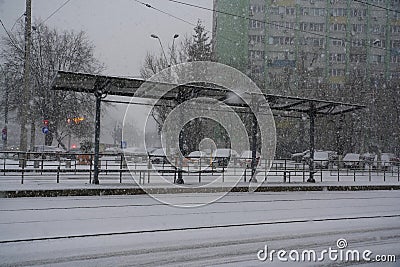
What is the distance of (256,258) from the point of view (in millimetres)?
7402

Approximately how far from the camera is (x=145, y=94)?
18.6 metres

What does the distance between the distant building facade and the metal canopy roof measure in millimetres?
54708

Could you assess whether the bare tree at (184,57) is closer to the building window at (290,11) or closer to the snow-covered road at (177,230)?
the snow-covered road at (177,230)

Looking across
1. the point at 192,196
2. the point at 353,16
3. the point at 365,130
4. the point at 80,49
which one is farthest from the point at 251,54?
the point at 192,196

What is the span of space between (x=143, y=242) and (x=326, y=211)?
6703mm

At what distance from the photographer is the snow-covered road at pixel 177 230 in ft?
24.0

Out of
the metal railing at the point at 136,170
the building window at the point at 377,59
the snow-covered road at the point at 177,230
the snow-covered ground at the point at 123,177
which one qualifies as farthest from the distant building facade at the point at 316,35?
the snow-covered road at the point at 177,230

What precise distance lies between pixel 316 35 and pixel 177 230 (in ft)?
243

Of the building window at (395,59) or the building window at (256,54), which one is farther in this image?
the building window at (395,59)

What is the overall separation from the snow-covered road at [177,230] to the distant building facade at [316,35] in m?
63.9

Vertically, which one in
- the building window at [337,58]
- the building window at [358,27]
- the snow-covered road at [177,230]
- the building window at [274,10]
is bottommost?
the snow-covered road at [177,230]

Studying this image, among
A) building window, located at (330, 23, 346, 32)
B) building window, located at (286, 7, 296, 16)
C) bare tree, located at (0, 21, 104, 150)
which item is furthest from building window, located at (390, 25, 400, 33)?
bare tree, located at (0, 21, 104, 150)

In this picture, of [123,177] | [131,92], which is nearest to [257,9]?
[123,177]

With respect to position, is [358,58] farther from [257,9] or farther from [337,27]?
[257,9]
